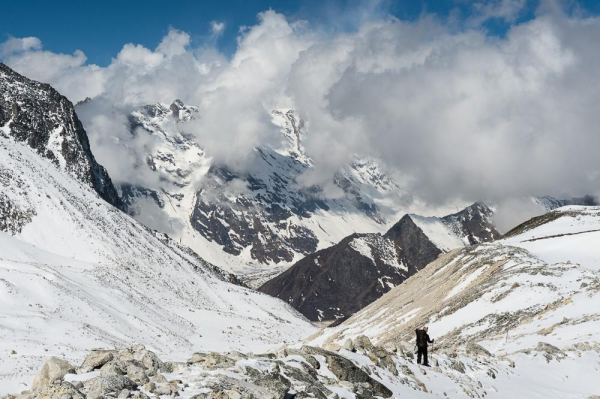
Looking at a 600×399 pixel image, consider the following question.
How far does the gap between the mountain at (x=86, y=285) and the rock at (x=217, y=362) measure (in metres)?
20.3

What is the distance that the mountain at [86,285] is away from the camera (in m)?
69.8

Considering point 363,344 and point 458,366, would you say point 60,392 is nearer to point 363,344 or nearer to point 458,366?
point 363,344

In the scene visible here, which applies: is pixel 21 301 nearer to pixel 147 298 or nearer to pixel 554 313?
pixel 147 298

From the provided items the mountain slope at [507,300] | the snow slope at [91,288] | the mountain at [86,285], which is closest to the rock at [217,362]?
the mountain at [86,285]

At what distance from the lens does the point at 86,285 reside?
10850cm

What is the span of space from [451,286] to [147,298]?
2684 inches

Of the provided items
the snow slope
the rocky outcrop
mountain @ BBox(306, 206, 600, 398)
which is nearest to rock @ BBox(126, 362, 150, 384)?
the rocky outcrop

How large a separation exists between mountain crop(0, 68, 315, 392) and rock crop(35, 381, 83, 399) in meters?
22.5

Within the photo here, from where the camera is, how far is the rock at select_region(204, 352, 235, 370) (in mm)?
16850

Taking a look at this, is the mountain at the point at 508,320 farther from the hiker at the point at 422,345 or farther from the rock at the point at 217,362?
the rock at the point at 217,362

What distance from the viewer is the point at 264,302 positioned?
190375 mm

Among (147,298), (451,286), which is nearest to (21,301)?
(147,298)

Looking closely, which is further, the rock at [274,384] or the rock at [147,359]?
the rock at [147,359]

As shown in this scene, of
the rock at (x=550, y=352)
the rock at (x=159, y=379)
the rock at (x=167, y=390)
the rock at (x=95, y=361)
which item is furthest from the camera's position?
the rock at (x=550, y=352)
